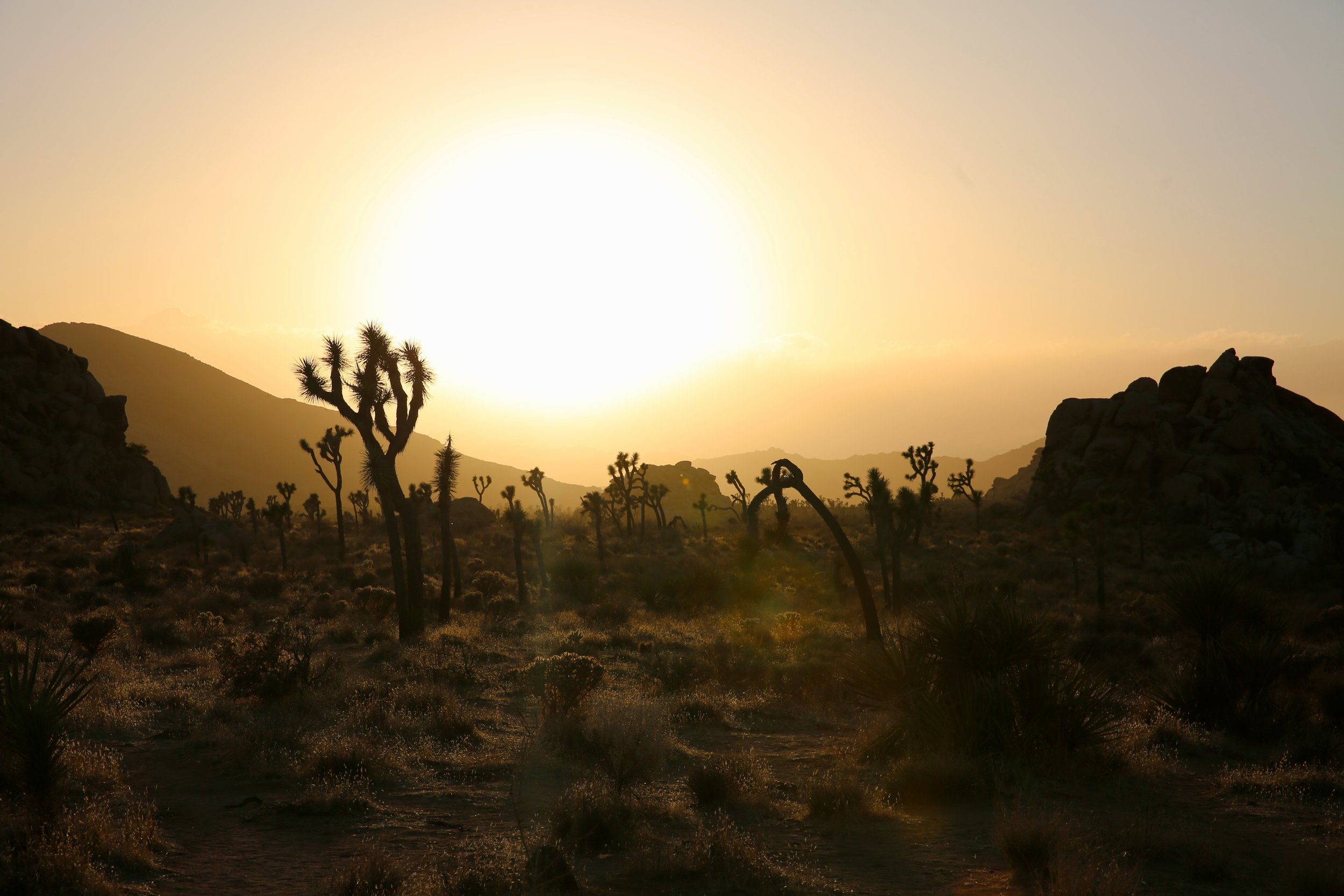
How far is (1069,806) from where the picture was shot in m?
9.24

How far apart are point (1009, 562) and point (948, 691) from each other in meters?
42.7

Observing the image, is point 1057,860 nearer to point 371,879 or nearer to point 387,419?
point 371,879

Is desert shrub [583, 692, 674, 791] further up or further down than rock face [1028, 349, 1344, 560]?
further down

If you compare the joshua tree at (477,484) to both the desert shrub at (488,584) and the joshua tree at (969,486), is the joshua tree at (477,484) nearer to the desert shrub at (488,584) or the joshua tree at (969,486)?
the desert shrub at (488,584)

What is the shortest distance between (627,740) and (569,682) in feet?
12.9

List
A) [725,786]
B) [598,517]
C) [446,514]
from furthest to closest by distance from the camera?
[598,517], [446,514], [725,786]

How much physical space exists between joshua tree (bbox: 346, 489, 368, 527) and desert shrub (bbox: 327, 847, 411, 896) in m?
64.4

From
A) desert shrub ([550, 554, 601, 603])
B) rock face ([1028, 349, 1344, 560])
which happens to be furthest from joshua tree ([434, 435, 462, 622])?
rock face ([1028, 349, 1344, 560])

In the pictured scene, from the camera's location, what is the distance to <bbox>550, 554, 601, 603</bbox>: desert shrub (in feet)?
127

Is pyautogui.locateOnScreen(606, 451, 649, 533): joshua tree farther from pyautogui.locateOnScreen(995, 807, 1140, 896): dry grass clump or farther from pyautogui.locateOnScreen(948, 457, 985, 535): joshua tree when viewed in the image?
pyautogui.locateOnScreen(995, 807, 1140, 896): dry grass clump

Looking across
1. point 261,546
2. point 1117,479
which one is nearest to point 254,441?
point 261,546

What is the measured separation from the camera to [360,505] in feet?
245

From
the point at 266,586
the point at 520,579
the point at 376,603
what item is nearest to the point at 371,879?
the point at 376,603

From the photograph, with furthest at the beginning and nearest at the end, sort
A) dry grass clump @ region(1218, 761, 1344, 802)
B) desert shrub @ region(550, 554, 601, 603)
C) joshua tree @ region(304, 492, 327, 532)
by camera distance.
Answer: joshua tree @ region(304, 492, 327, 532)
desert shrub @ region(550, 554, 601, 603)
dry grass clump @ region(1218, 761, 1344, 802)
